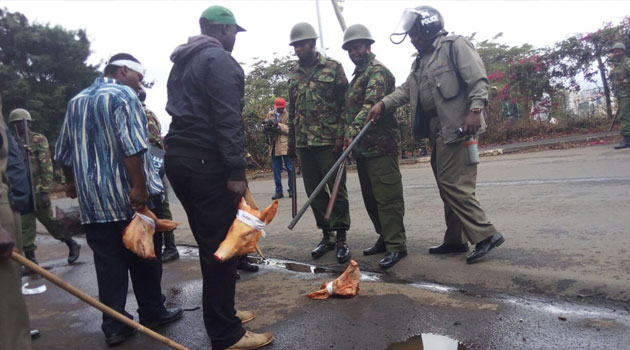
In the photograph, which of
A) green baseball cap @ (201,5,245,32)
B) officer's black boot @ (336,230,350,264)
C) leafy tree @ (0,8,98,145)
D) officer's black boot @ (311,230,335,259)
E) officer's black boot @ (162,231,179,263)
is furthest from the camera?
leafy tree @ (0,8,98,145)

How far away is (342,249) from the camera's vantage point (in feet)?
13.4

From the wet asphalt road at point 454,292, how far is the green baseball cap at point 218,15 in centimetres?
167

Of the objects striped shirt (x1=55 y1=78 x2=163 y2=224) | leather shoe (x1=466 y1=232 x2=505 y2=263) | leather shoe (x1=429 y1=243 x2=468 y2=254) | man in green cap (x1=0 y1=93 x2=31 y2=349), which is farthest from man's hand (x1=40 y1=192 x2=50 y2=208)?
→ leather shoe (x1=466 y1=232 x2=505 y2=263)

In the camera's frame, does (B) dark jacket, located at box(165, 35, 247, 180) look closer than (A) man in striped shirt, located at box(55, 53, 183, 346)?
Yes

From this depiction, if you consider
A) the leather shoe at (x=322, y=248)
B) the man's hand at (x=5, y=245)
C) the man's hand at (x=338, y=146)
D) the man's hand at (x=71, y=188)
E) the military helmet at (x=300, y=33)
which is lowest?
the leather shoe at (x=322, y=248)

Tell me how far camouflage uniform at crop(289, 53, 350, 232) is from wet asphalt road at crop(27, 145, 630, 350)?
46 centimetres

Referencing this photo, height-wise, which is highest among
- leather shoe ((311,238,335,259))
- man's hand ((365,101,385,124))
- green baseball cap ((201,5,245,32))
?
green baseball cap ((201,5,245,32))

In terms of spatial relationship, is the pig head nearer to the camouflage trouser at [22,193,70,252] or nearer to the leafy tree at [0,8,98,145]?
the camouflage trouser at [22,193,70,252]

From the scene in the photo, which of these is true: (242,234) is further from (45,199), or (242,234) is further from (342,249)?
(45,199)

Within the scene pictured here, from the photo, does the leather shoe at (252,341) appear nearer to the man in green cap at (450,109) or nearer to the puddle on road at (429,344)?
the puddle on road at (429,344)

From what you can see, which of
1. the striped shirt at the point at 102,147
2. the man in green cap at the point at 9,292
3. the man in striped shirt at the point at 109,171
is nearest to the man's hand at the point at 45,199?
the man in striped shirt at the point at 109,171

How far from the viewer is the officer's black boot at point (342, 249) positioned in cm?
403

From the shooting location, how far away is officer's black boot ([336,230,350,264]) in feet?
13.2

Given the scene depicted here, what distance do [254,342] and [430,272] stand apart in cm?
147
